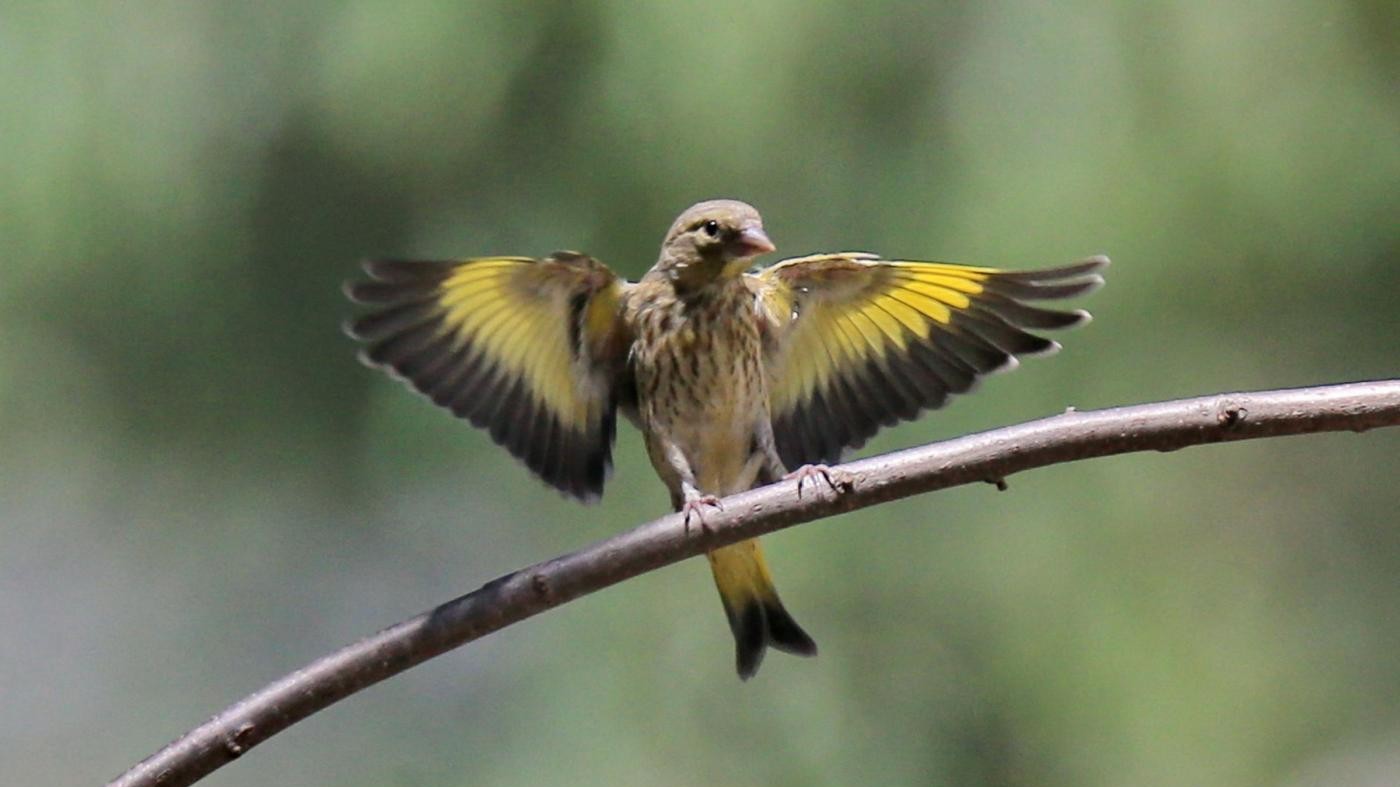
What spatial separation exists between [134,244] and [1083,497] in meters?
A: 1.68

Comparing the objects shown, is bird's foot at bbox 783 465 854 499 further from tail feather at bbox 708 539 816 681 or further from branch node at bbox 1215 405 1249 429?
tail feather at bbox 708 539 816 681

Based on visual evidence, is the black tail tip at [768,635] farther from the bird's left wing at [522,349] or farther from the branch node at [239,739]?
the branch node at [239,739]

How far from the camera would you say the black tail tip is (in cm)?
235

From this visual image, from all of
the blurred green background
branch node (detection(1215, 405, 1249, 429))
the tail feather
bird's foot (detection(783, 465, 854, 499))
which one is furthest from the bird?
branch node (detection(1215, 405, 1249, 429))

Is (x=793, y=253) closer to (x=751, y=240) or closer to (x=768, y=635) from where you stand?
(x=751, y=240)

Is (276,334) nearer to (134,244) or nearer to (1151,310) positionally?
(134,244)

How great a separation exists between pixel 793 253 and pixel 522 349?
69 centimetres

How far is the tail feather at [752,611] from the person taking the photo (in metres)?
2.35

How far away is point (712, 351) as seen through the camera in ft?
7.53

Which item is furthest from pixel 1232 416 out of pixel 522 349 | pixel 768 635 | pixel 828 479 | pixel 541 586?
pixel 522 349

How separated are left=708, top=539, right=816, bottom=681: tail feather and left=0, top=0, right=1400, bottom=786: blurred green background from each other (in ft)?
0.92

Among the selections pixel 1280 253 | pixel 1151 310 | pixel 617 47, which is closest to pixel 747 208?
pixel 617 47

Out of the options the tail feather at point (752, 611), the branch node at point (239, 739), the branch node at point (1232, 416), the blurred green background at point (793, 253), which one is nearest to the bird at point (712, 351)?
the tail feather at point (752, 611)

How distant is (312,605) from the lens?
315 centimetres
